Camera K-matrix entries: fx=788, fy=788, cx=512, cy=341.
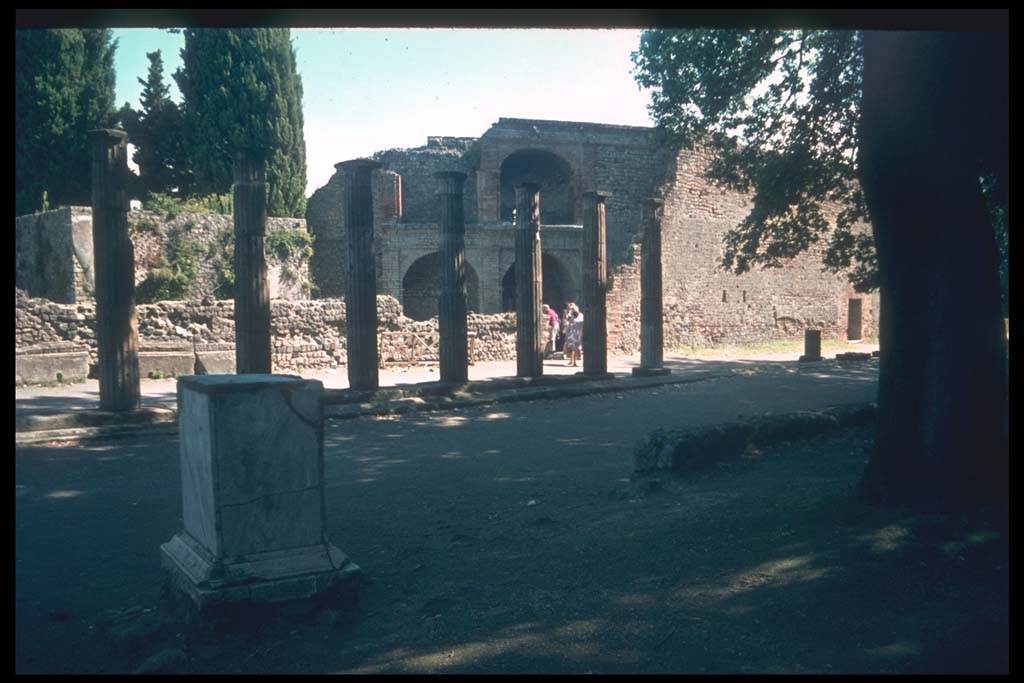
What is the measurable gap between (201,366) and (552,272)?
1501 cm

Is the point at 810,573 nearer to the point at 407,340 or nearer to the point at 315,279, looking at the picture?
the point at 407,340

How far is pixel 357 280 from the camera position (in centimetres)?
1206

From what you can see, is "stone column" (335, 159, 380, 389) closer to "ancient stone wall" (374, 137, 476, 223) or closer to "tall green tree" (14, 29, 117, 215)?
"tall green tree" (14, 29, 117, 215)

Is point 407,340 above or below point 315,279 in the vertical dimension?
below

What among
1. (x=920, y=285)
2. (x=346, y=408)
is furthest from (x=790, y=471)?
(x=346, y=408)

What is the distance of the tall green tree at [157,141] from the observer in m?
26.2

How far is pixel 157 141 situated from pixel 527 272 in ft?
58.1

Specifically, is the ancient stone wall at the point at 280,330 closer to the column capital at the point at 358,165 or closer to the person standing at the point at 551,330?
the person standing at the point at 551,330

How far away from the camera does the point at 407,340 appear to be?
19656 mm

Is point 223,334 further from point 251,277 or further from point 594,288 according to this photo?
point 594,288

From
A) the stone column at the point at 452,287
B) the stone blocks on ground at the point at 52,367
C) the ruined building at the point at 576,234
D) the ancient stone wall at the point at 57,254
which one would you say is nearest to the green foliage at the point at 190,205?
the ancient stone wall at the point at 57,254

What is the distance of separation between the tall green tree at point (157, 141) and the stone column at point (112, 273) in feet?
57.8

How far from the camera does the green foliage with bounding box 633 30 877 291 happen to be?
10672mm
